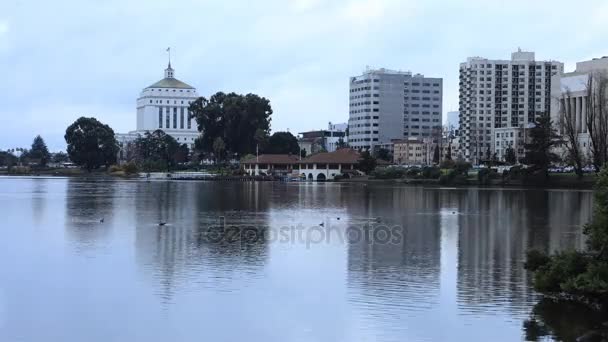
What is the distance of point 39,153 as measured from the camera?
165125 millimetres

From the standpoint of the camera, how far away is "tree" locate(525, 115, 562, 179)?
77.6 metres

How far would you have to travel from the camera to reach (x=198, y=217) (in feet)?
119

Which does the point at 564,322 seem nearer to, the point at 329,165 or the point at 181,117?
the point at 329,165

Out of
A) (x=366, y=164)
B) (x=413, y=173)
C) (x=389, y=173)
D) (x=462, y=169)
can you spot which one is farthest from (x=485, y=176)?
(x=366, y=164)

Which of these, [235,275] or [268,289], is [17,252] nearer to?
[235,275]

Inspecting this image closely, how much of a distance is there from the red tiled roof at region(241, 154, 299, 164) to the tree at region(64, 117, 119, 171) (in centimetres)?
2379

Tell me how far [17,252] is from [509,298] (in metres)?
15.0

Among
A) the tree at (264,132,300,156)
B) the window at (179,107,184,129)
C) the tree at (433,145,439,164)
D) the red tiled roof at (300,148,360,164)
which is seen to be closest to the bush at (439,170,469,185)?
the red tiled roof at (300,148,360,164)

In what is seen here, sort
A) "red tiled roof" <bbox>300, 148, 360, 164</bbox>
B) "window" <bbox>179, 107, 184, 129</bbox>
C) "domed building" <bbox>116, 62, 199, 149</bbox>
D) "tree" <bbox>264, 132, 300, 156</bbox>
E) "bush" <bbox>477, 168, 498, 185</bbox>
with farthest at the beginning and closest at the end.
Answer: "window" <bbox>179, 107, 184, 129</bbox> < "domed building" <bbox>116, 62, 199, 149</bbox> < "tree" <bbox>264, 132, 300, 156</bbox> < "red tiled roof" <bbox>300, 148, 360, 164</bbox> < "bush" <bbox>477, 168, 498, 185</bbox>

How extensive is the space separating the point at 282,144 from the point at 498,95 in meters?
46.8

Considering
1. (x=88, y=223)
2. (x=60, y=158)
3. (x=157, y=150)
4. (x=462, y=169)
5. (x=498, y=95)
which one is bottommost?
(x=88, y=223)

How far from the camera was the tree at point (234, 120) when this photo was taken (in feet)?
381

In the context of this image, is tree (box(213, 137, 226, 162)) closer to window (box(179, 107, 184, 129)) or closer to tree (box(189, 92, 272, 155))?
tree (box(189, 92, 272, 155))

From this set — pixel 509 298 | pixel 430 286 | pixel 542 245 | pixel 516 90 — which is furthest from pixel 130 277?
pixel 516 90
